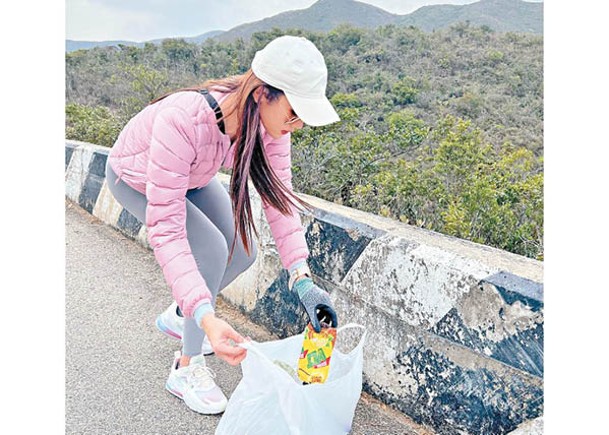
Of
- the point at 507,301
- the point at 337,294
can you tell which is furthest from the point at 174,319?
the point at 507,301

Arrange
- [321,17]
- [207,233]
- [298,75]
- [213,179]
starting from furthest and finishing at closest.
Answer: [321,17]
[213,179]
[207,233]
[298,75]

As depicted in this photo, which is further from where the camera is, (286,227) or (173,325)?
(173,325)

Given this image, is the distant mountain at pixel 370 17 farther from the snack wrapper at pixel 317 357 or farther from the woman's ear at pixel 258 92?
the snack wrapper at pixel 317 357

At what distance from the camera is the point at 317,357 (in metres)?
1.91

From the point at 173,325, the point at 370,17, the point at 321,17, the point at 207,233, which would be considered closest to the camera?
the point at 207,233

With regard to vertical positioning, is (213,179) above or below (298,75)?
below

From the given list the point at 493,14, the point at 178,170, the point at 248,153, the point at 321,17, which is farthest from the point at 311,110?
the point at 493,14

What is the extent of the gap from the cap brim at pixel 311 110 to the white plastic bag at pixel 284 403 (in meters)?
0.60

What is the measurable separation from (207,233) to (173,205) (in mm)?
278

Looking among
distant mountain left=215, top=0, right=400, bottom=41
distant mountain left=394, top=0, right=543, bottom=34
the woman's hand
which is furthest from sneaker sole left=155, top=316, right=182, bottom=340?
distant mountain left=394, top=0, right=543, bottom=34

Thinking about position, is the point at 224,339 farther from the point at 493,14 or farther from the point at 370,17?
the point at 493,14

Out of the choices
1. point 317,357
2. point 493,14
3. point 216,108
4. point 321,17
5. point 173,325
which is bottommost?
point 173,325

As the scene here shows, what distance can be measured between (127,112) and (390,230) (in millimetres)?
4255

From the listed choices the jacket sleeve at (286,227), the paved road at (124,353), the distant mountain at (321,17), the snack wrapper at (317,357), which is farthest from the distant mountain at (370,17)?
the snack wrapper at (317,357)
